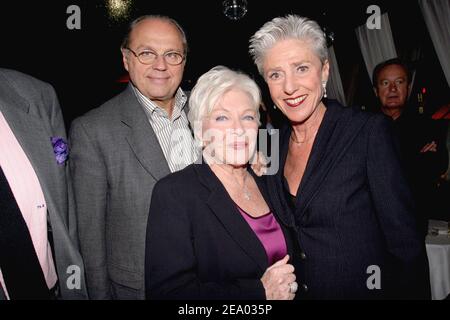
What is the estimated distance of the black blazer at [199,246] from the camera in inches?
59.8

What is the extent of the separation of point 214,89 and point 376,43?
6324 millimetres

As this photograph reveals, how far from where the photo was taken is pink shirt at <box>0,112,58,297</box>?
1.47 meters

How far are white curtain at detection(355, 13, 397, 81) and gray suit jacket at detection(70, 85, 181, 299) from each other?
21.1 ft

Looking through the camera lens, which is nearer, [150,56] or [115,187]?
[115,187]

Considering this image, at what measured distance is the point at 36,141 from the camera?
1.58 meters

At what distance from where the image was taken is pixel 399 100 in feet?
11.6

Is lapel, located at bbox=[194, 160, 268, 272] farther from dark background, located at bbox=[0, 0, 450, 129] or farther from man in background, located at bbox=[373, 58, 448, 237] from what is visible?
dark background, located at bbox=[0, 0, 450, 129]

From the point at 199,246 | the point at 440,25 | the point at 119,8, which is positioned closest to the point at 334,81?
the point at 440,25

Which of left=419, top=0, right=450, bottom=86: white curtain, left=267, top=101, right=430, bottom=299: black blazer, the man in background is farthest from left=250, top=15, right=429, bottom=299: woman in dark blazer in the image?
left=419, top=0, right=450, bottom=86: white curtain

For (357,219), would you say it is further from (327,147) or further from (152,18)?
(152,18)

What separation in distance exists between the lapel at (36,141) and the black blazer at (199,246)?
49cm
